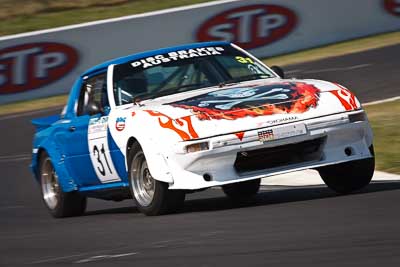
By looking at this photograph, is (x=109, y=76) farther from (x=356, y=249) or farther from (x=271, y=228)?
(x=356, y=249)

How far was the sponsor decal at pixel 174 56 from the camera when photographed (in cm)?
994

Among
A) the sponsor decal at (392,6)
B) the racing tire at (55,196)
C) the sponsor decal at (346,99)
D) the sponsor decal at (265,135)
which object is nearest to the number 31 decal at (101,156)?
the racing tire at (55,196)

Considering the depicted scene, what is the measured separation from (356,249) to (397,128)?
7296 millimetres

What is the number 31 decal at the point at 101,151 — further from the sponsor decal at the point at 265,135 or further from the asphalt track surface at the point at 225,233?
the sponsor decal at the point at 265,135

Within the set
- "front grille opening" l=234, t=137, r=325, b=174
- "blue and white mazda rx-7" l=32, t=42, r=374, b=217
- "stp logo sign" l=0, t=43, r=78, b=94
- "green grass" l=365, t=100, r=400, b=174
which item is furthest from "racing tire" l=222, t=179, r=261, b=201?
"stp logo sign" l=0, t=43, r=78, b=94

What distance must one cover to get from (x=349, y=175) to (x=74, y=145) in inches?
103

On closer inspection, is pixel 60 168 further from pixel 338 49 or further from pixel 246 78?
pixel 338 49

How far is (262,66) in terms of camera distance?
10234 millimetres

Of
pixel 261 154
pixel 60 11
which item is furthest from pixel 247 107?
pixel 60 11

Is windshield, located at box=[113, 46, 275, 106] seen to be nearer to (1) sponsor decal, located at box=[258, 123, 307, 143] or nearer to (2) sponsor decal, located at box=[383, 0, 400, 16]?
(1) sponsor decal, located at box=[258, 123, 307, 143]

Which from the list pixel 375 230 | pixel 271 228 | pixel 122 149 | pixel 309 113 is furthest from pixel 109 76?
pixel 375 230

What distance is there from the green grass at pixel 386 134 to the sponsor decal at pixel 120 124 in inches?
117

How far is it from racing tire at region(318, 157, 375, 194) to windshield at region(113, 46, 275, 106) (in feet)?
3.79

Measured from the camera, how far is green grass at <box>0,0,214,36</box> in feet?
90.1
